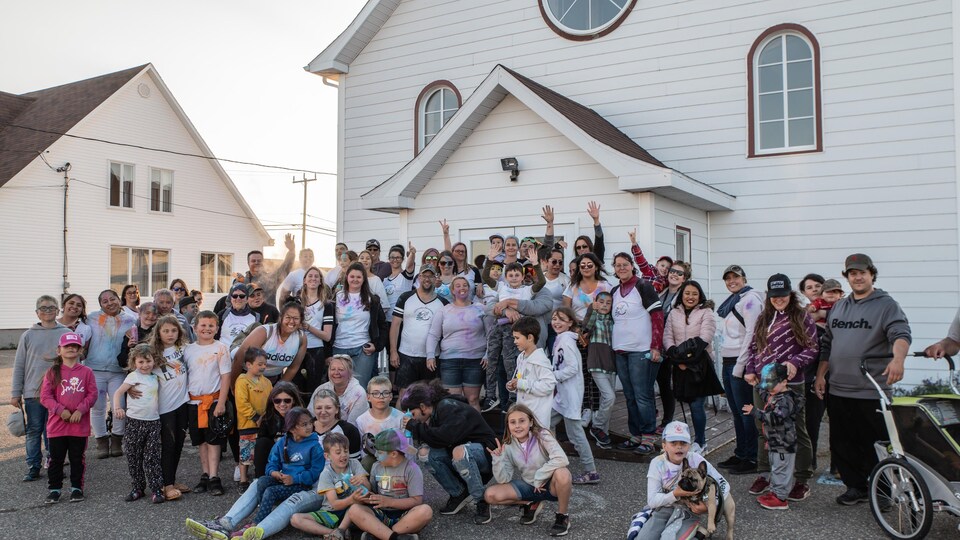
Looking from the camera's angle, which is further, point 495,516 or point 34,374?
point 34,374

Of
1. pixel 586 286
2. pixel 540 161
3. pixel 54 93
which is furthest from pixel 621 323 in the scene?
pixel 54 93

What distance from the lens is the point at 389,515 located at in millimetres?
5305

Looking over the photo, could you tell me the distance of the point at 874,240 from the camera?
1069 cm

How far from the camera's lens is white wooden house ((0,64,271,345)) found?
2253cm

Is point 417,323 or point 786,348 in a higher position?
point 417,323

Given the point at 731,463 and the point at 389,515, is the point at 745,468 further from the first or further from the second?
the point at 389,515

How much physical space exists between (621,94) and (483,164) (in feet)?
10.0

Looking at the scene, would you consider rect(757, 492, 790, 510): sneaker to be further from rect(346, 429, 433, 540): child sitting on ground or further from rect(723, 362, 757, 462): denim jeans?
rect(346, 429, 433, 540): child sitting on ground

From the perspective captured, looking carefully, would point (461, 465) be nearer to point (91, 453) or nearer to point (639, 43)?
point (91, 453)

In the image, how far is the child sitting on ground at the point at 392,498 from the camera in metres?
5.14

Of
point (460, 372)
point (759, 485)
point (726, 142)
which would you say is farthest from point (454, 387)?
point (726, 142)

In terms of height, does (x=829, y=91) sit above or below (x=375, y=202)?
above

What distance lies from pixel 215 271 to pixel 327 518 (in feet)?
79.0

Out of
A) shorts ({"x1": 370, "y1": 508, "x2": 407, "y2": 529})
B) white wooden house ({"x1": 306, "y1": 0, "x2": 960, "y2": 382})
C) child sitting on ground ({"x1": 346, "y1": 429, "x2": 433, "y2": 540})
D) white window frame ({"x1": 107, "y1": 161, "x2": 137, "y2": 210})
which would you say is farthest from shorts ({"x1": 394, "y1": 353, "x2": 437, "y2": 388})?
white window frame ({"x1": 107, "y1": 161, "x2": 137, "y2": 210})
